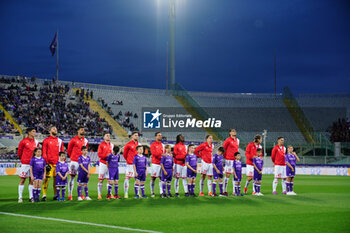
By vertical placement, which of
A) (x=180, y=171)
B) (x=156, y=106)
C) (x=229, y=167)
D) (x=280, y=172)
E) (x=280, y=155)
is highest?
(x=156, y=106)

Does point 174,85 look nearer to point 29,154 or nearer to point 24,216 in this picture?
point 29,154

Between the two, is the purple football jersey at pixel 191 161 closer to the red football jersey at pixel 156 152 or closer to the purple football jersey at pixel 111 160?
the red football jersey at pixel 156 152

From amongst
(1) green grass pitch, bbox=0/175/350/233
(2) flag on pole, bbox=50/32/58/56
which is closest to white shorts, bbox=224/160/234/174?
(1) green grass pitch, bbox=0/175/350/233

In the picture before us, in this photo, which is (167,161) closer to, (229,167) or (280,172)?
(229,167)

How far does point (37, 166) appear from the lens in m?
14.1

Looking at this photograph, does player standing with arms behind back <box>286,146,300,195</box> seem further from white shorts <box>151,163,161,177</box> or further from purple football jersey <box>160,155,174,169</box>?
white shorts <box>151,163,161,177</box>

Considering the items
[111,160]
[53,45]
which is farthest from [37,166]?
[53,45]

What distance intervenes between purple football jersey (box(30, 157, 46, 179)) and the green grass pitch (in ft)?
3.58

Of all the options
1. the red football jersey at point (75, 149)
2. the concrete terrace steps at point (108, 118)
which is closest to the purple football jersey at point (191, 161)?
the red football jersey at point (75, 149)

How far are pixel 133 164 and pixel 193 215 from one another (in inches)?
196

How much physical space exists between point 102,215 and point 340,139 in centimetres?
4540

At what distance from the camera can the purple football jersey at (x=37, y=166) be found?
14.1 meters

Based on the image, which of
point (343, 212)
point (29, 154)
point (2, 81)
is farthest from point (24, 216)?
point (2, 81)

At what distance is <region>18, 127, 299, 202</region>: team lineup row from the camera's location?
14438 millimetres
